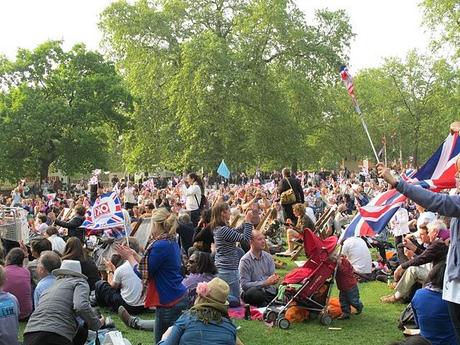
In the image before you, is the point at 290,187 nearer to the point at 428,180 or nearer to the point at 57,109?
the point at 428,180

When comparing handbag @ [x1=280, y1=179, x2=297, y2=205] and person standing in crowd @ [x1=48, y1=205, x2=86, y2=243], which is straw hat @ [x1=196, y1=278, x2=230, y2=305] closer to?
person standing in crowd @ [x1=48, y1=205, x2=86, y2=243]

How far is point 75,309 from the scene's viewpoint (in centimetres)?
598

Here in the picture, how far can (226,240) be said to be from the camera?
880 centimetres

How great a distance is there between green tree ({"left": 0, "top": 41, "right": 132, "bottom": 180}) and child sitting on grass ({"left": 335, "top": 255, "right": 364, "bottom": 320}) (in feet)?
112

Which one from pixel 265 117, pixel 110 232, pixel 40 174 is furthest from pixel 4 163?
pixel 110 232

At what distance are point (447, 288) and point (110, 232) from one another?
9.23 meters

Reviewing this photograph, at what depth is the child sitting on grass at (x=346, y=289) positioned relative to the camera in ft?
30.0

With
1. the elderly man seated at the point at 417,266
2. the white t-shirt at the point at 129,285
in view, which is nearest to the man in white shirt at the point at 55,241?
the white t-shirt at the point at 129,285

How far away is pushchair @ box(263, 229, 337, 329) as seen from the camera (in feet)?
28.9

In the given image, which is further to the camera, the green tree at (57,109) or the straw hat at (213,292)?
the green tree at (57,109)

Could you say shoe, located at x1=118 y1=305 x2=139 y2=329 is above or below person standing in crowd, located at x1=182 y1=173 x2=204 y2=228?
below

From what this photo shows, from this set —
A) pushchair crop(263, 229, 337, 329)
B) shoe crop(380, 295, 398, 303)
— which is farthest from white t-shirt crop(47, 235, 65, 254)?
shoe crop(380, 295, 398, 303)

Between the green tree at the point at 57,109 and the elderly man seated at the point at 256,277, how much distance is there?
3314 cm

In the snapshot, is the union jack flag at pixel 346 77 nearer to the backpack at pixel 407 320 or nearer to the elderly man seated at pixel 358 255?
the backpack at pixel 407 320
